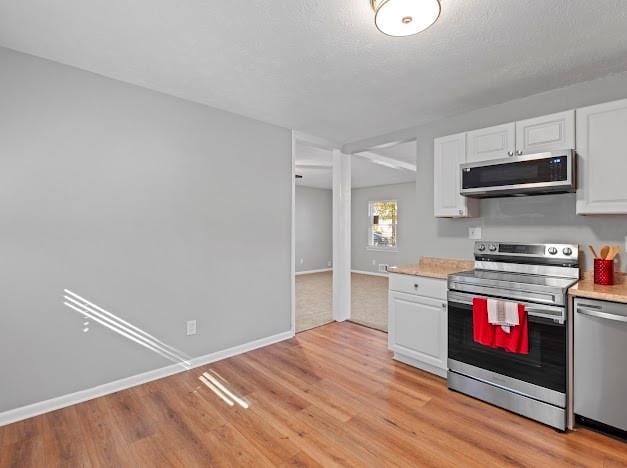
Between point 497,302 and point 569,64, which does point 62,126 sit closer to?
point 497,302

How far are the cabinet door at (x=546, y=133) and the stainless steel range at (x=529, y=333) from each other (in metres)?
0.76

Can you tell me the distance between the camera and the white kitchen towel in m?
2.13

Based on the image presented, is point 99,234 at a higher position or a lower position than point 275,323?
higher

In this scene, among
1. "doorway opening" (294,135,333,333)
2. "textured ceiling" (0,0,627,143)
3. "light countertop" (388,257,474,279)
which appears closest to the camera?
"textured ceiling" (0,0,627,143)

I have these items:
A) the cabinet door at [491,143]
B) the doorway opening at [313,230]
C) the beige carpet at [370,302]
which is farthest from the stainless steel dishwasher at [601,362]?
the doorway opening at [313,230]

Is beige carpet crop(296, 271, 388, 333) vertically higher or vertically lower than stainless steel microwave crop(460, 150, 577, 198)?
lower

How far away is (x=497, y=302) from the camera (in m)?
2.20

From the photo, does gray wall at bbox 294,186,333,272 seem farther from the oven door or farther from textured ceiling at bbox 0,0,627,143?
the oven door

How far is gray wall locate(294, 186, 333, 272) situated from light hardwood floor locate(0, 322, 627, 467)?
19.4 feet

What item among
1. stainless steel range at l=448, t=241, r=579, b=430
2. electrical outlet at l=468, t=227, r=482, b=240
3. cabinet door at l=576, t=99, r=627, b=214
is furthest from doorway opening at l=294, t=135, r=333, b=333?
cabinet door at l=576, t=99, r=627, b=214

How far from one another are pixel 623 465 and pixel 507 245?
1.53 meters

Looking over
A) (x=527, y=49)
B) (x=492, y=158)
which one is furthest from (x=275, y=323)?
(x=527, y=49)

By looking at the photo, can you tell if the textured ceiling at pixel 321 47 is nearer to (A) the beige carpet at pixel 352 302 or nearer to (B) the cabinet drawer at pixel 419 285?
(B) the cabinet drawer at pixel 419 285

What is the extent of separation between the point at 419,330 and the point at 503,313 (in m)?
0.79
